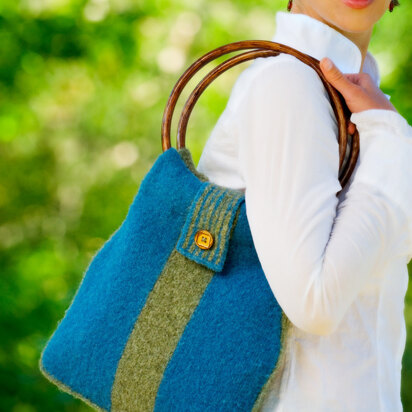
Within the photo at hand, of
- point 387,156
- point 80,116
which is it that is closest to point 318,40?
point 387,156

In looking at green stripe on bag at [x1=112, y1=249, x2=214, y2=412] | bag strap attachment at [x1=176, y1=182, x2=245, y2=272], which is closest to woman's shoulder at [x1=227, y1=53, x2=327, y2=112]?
bag strap attachment at [x1=176, y1=182, x2=245, y2=272]

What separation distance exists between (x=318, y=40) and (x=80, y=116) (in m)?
3.02

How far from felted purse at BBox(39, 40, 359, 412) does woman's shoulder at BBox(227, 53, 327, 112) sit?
0.10ft

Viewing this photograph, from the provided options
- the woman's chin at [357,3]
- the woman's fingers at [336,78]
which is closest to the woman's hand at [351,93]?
the woman's fingers at [336,78]

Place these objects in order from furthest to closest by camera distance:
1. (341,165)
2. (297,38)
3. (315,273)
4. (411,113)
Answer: (411,113), (297,38), (341,165), (315,273)

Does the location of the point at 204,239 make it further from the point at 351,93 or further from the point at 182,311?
the point at 351,93

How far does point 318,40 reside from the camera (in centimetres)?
110

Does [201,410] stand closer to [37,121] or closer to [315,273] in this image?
[315,273]

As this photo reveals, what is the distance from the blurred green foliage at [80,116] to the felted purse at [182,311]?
8.18 ft

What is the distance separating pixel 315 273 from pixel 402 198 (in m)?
0.16

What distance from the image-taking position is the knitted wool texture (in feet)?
3.14

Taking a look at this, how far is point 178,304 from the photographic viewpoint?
1005mm

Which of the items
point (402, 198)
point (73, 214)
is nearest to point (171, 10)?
point (73, 214)

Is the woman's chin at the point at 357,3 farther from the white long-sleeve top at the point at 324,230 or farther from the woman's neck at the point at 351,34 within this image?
the white long-sleeve top at the point at 324,230
